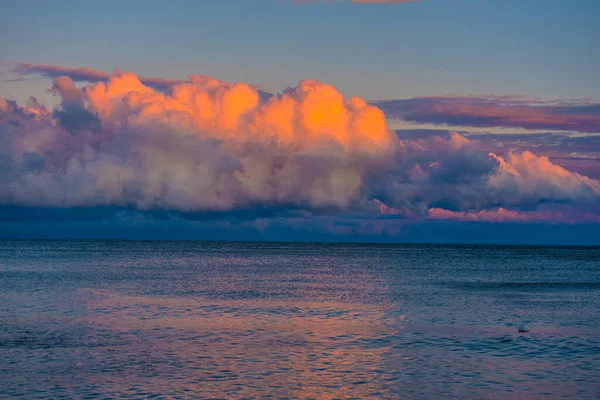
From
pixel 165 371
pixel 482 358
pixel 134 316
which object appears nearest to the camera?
pixel 165 371

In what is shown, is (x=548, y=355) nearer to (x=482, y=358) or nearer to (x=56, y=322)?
(x=482, y=358)

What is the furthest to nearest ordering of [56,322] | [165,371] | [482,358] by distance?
[56,322]
[482,358]
[165,371]

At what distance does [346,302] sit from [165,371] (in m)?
32.1

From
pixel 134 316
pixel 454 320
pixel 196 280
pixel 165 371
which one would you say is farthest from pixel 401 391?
pixel 196 280

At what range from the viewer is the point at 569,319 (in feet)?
164

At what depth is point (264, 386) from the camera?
27938 mm

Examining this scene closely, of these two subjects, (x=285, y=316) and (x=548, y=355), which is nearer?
(x=548, y=355)

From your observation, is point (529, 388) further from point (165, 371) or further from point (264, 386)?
point (165, 371)

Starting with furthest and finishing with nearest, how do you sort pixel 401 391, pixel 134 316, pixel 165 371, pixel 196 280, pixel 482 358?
pixel 196 280, pixel 134 316, pixel 482 358, pixel 165 371, pixel 401 391

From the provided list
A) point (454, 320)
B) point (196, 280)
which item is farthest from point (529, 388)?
point (196, 280)

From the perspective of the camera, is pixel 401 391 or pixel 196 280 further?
pixel 196 280

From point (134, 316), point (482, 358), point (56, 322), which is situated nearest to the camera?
point (482, 358)

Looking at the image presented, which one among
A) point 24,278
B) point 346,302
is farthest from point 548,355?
point 24,278

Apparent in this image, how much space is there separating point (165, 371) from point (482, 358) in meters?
15.6
